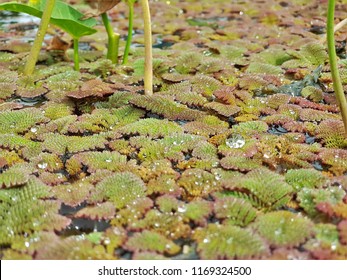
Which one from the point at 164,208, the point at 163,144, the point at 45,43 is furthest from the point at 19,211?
the point at 45,43

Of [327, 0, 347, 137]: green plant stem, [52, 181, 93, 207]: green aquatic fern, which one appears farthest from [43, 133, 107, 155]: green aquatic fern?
[327, 0, 347, 137]: green plant stem

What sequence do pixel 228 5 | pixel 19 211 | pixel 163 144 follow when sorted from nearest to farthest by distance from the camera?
pixel 19 211 → pixel 163 144 → pixel 228 5

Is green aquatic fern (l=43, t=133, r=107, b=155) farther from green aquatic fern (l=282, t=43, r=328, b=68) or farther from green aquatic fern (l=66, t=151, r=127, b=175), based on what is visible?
green aquatic fern (l=282, t=43, r=328, b=68)

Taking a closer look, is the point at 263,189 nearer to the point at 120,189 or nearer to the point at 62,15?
the point at 120,189

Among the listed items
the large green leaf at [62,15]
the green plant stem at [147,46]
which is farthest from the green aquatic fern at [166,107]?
the large green leaf at [62,15]

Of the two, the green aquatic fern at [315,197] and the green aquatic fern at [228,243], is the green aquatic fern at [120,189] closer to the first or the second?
the green aquatic fern at [228,243]

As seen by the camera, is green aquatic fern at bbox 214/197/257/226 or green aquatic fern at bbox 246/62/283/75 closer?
green aquatic fern at bbox 214/197/257/226
